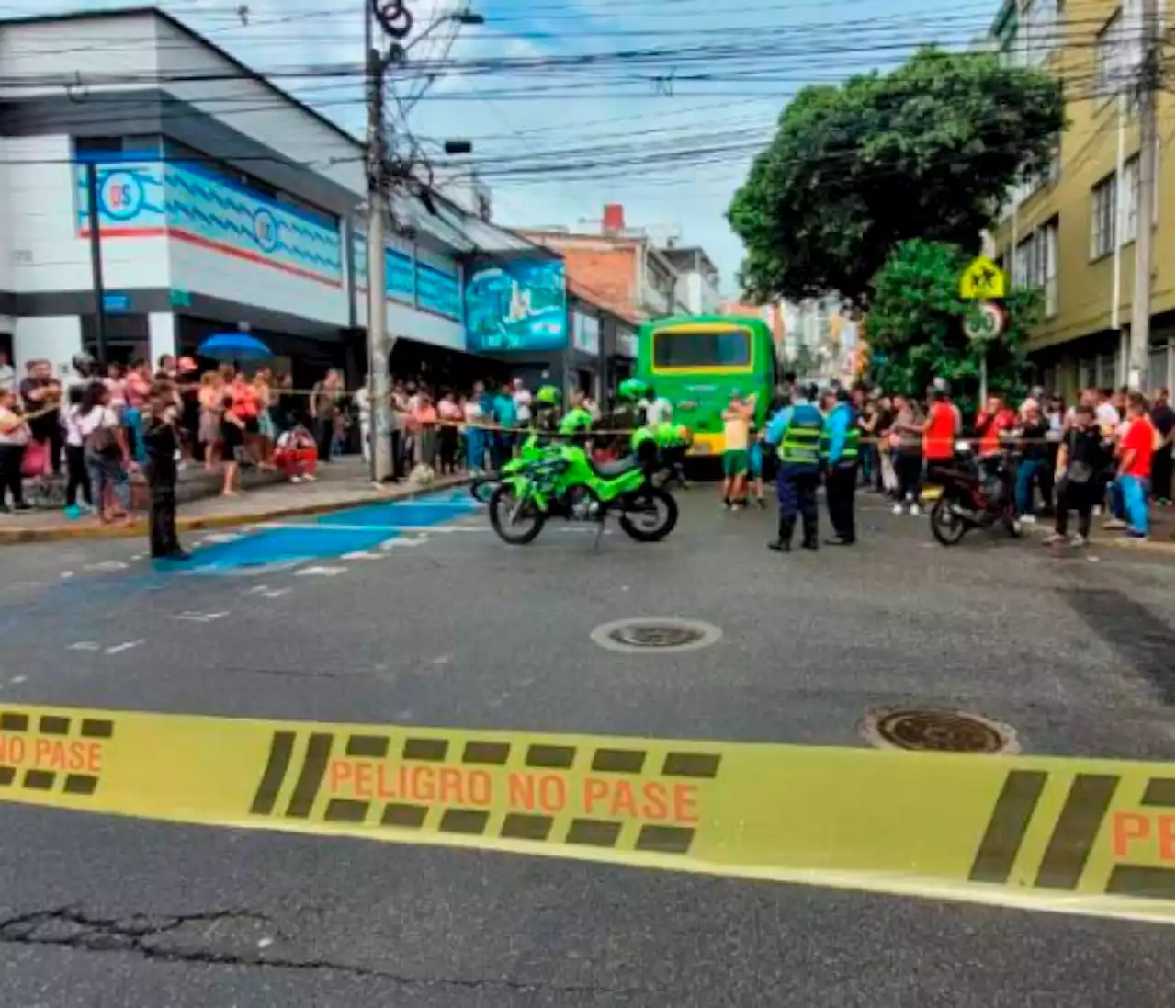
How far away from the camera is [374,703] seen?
567cm

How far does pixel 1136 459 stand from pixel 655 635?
731cm

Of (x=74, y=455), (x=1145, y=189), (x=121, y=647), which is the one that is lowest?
(x=121, y=647)

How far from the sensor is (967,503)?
11.9 metres

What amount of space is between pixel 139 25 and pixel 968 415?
1755 centimetres

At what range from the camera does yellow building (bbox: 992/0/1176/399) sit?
19.2 meters

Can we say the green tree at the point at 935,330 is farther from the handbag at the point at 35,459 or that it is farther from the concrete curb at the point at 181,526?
the handbag at the point at 35,459

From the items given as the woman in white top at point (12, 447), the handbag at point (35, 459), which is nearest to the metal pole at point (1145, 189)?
the woman in white top at point (12, 447)

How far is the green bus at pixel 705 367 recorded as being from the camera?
21203mm

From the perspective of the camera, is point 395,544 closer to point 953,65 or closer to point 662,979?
point 662,979

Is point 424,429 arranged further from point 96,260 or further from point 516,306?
point 516,306

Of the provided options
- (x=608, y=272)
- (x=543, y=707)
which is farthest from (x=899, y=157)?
(x=608, y=272)

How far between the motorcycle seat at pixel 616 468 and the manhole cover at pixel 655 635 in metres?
4.01

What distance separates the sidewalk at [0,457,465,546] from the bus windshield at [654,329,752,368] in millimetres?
4919

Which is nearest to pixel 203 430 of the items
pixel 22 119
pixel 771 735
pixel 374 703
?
pixel 22 119
